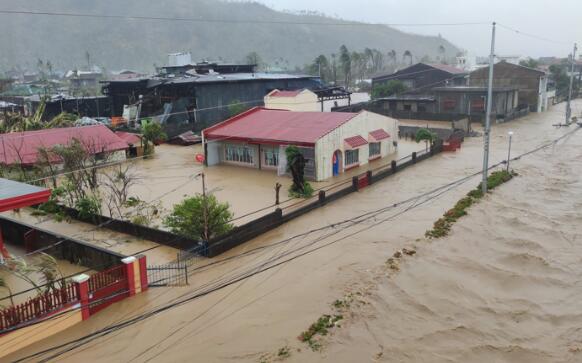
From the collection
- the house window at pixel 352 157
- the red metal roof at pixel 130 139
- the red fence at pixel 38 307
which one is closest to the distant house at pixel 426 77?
the house window at pixel 352 157

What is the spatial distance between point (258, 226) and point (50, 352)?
955 cm

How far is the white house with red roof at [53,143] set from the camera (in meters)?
31.2

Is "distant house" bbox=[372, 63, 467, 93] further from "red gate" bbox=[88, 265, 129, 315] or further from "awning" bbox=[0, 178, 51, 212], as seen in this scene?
"red gate" bbox=[88, 265, 129, 315]

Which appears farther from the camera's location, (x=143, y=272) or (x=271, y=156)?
(x=271, y=156)

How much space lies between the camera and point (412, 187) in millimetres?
28484

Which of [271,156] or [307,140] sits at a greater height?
[307,140]

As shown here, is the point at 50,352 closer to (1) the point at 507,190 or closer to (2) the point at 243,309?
(2) the point at 243,309

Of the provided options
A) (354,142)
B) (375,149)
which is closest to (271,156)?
(354,142)

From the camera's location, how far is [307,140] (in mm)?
29453

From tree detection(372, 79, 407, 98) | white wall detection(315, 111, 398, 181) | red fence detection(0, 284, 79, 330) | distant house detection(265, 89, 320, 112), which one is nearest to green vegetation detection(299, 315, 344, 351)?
red fence detection(0, 284, 79, 330)

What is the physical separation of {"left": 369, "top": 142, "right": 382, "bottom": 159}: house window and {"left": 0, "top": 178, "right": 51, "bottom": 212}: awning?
76.7 ft

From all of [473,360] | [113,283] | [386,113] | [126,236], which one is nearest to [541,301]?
[473,360]

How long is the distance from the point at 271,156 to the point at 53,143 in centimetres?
1466

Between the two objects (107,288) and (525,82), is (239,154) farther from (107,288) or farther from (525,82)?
(525,82)
